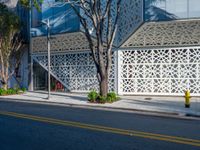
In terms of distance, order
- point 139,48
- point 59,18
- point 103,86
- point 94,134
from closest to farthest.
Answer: point 94,134 < point 103,86 < point 139,48 < point 59,18

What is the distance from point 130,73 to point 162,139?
1514 cm

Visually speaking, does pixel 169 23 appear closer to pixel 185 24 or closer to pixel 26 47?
pixel 185 24

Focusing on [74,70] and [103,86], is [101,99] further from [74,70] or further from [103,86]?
[74,70]

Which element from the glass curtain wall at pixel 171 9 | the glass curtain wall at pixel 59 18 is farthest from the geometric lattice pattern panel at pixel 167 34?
the glass curtain wall at pixel 59 18

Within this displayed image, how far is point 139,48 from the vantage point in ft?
72.4

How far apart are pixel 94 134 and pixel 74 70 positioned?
17896 millimetres

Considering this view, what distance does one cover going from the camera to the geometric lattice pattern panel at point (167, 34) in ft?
60.0

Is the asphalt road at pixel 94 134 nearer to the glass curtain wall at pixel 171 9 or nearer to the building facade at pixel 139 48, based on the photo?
the glass curtain wall at pixel 171 9

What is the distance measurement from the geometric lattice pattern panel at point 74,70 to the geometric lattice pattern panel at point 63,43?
0.56 metres

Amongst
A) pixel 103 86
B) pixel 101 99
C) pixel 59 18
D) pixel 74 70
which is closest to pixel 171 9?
pixel 103 86

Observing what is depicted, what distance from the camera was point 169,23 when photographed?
18.1 meters

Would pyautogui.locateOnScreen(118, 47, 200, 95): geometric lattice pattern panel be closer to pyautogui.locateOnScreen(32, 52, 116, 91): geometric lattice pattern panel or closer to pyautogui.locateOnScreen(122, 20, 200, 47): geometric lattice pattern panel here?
pyautogui.locateOnScreen(122, 20, 200, 47): geometric lattice pattern panel

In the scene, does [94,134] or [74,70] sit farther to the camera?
[74,70]

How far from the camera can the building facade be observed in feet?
59.2
